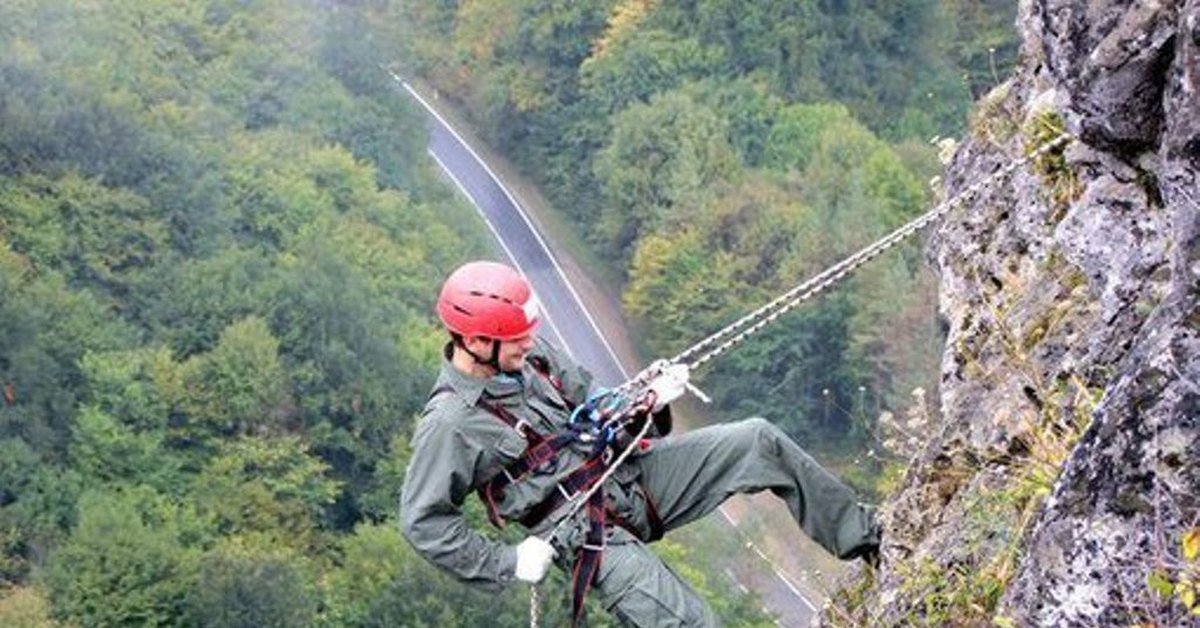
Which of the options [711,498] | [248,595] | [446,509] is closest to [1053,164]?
[711,498]

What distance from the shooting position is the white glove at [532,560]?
6.39m

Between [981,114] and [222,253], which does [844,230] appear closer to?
[222,253]

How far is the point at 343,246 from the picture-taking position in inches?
2074

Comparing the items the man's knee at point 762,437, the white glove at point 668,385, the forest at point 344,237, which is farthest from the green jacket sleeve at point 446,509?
the forest at point 344,237

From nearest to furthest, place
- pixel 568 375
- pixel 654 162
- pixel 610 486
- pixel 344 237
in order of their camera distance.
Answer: pixel 610 486, pixel 568 375, pixel 654 162, pixel 344 237

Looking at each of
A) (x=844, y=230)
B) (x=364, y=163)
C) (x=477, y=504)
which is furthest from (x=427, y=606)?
(x=364, y=163)

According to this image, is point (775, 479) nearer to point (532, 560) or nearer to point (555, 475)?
→ point (555, 475)

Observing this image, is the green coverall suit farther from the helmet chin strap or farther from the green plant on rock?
the green plant on rock

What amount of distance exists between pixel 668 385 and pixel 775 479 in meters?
0.52

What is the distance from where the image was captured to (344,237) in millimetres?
53781

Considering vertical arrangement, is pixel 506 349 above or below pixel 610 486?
above

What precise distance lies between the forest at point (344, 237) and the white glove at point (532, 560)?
27.0m

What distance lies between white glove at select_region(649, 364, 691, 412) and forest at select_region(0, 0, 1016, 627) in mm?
26704

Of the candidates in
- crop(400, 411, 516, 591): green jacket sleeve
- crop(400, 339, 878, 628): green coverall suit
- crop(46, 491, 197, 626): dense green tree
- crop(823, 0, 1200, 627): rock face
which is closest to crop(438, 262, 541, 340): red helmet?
crop(400, 339, 878, 628): green coverall suit
